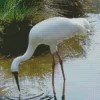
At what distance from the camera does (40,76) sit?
6965 mm

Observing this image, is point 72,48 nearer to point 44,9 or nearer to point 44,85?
point 44,9

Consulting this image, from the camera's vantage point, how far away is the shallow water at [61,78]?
607cm

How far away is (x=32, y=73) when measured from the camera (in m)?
7.17

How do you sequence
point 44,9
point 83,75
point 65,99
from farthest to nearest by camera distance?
point 44,9 < point 83,75 < point 65,99

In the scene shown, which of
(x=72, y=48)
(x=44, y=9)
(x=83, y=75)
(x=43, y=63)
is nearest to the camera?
(x=83, y=75)

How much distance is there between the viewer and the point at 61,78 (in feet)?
22.2

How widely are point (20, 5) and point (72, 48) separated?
4.69 ft

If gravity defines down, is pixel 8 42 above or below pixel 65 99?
A: above

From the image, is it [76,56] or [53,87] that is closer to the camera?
[53,87]

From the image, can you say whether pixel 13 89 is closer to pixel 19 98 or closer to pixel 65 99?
pixel 19 98

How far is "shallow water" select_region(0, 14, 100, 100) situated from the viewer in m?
6.07

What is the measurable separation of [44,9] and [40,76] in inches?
97.9

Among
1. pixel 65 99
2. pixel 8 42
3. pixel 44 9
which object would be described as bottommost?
pixel 65 99

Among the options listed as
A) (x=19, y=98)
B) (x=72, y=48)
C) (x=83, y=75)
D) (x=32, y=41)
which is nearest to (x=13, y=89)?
(x=19, y=98)
